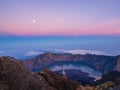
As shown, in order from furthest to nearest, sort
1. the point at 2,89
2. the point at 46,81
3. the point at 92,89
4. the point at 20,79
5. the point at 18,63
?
the point at 92,89, the point at 46,81, the point at 18,63, the point at 20,79, the point at 2,89

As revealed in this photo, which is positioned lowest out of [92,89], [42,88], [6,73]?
[92,89]

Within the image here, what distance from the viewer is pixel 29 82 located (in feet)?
64.5

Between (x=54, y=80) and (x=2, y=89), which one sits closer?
(x=2, y=89)

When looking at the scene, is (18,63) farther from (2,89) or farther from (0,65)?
(2,89)

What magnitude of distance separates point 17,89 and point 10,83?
84 centimetres

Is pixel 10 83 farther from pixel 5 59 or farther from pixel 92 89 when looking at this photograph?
pixel 92 89

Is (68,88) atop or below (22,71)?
below

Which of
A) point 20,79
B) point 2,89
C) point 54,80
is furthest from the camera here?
point 54,80

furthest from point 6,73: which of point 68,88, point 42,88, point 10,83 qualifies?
point 68,88

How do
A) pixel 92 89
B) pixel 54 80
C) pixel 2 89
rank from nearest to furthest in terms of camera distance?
1. pixel 2 89
2. pixel 54 80
3. pixel 92 89

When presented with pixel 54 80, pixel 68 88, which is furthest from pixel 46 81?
pixel 68 88

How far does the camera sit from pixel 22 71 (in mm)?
20188

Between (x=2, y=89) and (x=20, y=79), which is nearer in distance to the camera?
(x=2, y=89)

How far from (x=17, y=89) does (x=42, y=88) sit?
2.78m
